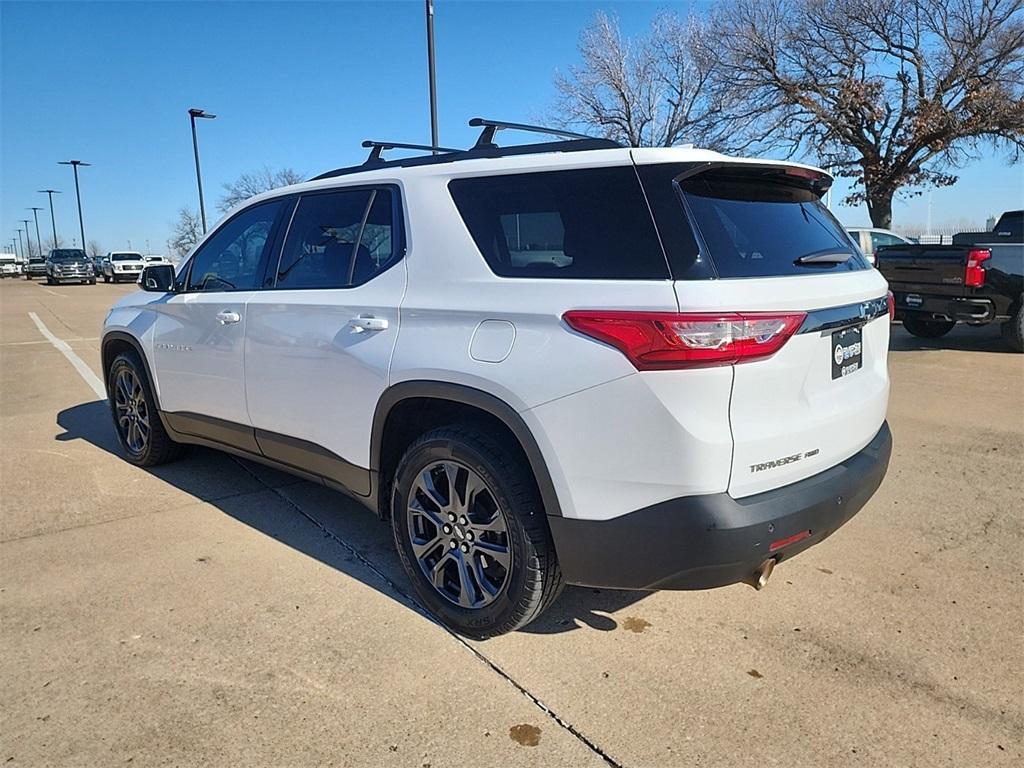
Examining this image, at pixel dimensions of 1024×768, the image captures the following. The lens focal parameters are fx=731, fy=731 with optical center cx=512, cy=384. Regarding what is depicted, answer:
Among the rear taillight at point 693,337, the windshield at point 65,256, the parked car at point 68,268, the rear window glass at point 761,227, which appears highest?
the windshield at point 65,256

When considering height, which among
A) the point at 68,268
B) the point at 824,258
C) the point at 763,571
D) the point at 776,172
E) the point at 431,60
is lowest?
the point at 763,571

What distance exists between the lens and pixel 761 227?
105 inches

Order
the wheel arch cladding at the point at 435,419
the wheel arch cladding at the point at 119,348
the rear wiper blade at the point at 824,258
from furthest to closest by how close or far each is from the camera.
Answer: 1. the wheel arch cladding at the point at 119,348
2. the rear wiper blade at the point at 824,258
3. the wheel arch cladding at the point at 435,419

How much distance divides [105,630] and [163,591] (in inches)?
13.8

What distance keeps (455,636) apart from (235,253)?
8.57ft

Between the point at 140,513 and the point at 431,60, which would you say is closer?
the point at 140,513

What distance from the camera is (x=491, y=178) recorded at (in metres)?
2.95

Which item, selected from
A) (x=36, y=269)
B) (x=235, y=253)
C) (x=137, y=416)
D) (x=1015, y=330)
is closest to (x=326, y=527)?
(x=235, y=253)

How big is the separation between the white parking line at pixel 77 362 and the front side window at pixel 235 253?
4330 millimetres

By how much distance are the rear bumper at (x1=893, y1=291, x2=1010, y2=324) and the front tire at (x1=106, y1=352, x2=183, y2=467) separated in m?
8.68

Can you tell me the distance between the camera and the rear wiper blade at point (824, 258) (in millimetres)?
2697

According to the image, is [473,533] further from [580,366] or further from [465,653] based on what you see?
[580,366]

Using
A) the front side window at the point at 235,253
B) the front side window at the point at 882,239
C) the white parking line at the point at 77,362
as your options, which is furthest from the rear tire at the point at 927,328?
the white parking line at the point at 77,362

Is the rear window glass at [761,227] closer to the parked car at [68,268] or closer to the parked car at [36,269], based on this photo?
the parked car at [68,268]
